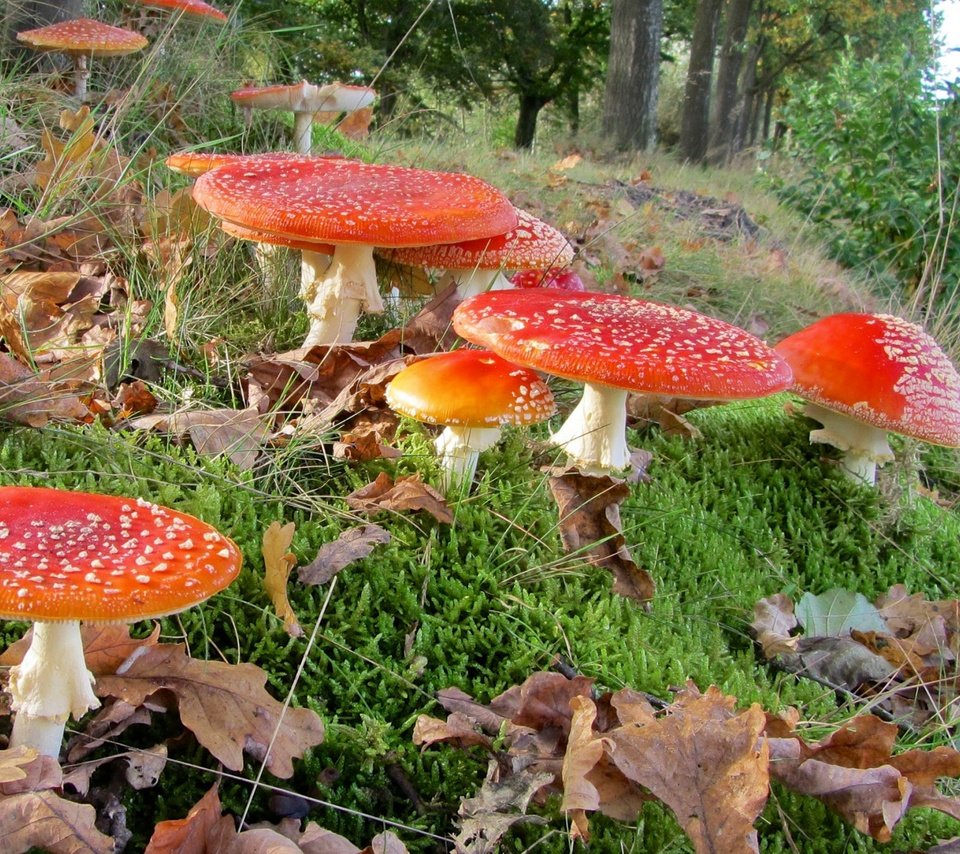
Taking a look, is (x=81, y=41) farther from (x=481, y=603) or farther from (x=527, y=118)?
(x=527, y=118)

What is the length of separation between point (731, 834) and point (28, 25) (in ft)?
20.2

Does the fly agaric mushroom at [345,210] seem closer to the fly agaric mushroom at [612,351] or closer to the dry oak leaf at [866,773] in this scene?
the fly agaric mushroom at [612,351]

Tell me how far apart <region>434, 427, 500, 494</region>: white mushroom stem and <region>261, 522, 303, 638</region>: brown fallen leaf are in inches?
26.3

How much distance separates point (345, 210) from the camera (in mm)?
2695

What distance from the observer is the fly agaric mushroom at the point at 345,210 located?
267 centimetres

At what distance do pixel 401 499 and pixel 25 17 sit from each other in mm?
4937

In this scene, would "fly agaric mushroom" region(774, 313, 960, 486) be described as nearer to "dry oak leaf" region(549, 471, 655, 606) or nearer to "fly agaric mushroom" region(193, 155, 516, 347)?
"dry oak leaf" region(549, 471, 655, 606)

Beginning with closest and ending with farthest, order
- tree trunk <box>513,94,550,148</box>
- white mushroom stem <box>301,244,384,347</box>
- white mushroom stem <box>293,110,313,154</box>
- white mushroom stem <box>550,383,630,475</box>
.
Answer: white mushroom stem <box>550,383,630,475</box>
white mushroom stem <box>301,244,384,347</box>
white mushroom stem <box>293,110,313,154</box>
tree trunk <box>513,94,550,148</box>

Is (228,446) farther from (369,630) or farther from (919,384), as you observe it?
(919,384)

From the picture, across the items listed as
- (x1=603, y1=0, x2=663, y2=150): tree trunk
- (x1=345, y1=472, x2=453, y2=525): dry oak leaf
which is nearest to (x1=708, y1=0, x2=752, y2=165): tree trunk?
(x1=603, y1=0, x2=663, y2=150): tree trunk

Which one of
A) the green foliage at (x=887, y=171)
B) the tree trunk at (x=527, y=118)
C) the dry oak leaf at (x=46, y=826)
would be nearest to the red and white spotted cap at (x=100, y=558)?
the dry oak leaf at (x=46, y=826)

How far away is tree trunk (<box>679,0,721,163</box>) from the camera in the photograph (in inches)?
612

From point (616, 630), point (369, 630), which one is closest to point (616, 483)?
point (616, 630)

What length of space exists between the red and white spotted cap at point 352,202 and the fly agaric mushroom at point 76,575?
1.31 meters
